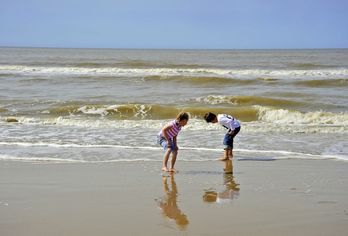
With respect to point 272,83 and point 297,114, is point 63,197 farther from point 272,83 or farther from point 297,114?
point 272,83

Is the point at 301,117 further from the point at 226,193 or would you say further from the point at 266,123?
the point at 226,193

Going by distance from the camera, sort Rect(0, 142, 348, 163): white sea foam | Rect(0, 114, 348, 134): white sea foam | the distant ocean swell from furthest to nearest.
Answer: the distant ocean swell
Rect(0, 114, 348, 134): white sea foam
Rect(0, 142, 348, 163): white sea foam

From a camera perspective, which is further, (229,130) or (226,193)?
(229,130)

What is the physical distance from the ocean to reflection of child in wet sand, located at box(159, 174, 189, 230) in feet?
8.29

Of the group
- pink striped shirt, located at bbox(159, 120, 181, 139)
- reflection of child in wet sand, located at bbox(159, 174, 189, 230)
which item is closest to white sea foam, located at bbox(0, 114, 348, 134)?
pink striped shirt, located at bbox(159, 120, 181, 139)

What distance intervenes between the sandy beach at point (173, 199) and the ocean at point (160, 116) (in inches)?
44.2

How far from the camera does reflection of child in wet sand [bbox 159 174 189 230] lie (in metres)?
4.77

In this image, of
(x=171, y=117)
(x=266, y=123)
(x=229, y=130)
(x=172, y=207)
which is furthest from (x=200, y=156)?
(x=171, y=117)

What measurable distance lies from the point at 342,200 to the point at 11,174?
4546 millimetres

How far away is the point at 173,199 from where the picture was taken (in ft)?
18.8

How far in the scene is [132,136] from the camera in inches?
451

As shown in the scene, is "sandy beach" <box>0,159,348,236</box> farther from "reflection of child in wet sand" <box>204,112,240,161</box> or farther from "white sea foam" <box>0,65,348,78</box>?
"white sea foam" <box>0,65,348,78</box>

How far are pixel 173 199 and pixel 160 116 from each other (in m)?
10.3

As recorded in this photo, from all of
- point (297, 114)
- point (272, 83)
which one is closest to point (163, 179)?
point (297, 114)
